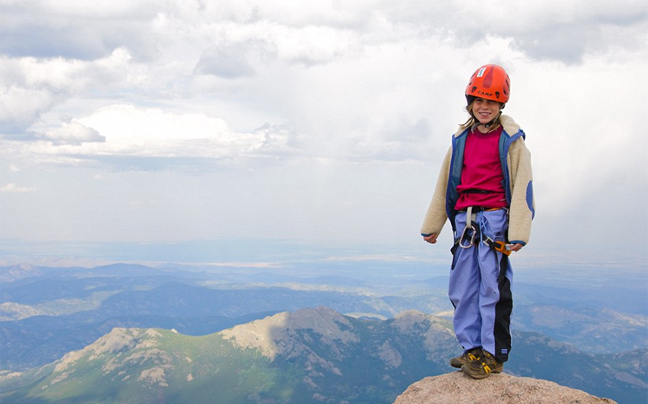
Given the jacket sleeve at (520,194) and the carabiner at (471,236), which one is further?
the carabiner at (471,236)

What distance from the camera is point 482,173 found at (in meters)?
11.6

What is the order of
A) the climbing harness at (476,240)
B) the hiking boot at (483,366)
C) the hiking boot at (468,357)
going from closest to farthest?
the climbing harness at (476,240), the hiking boot at (483,366), the hiking boot at (468,357)

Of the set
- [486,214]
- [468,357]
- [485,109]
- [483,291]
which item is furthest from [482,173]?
[468,357]

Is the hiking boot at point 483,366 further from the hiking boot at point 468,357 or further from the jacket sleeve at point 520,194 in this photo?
the jacket sleeve at point 520,194

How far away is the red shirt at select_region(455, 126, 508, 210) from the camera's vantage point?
1152 centimetres

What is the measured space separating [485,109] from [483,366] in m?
4.94

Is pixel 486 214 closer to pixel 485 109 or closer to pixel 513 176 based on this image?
pixel 513 176

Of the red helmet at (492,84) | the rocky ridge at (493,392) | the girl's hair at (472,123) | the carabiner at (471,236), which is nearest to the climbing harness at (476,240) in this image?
the carabiner at (471,236)

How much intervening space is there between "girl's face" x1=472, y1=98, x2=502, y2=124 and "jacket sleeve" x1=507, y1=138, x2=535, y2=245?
2.23ft

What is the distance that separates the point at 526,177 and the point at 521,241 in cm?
122

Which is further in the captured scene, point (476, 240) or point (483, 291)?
point (476, 240)

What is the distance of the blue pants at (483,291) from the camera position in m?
11.3

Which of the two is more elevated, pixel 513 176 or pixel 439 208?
pixel 513 176

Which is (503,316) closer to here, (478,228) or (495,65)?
(478,228)
